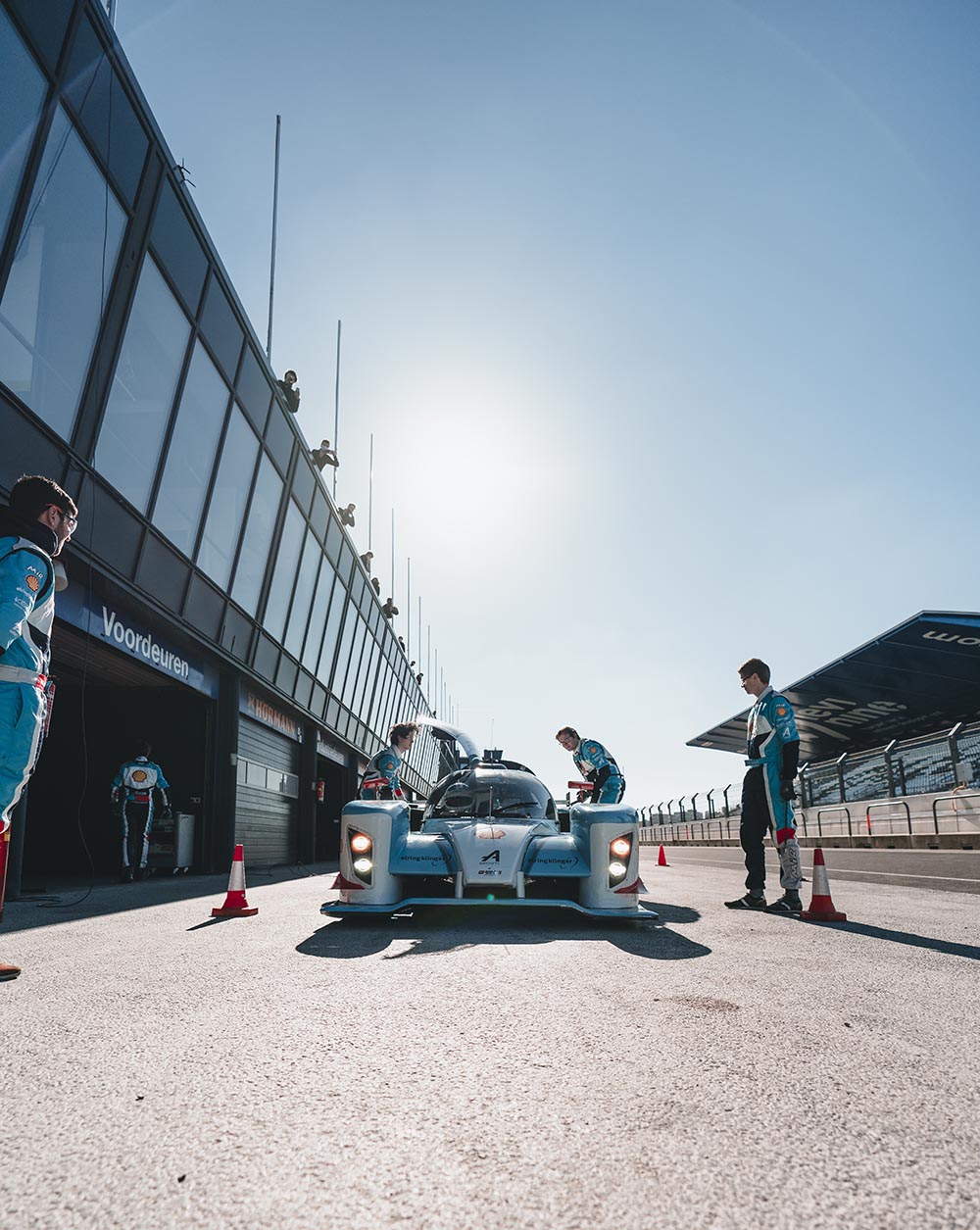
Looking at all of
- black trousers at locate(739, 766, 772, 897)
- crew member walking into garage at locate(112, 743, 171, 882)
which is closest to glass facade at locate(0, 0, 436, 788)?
crew member walking into garage at locate(112, 743, 171, 882)

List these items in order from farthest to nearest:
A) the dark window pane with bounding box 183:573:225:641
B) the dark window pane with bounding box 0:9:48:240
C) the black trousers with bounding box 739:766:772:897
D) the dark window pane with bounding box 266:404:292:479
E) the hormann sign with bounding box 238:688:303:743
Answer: the hormann sign with bounding box 238:688:303:743 < the dark window pane with bounding box 266:404:292:479 < the dark window pane with bounding box 183:573:225:641 < the dark window pane with bounding box 0:9:48:240 < the black trousers with bounding box 739:766:772:897

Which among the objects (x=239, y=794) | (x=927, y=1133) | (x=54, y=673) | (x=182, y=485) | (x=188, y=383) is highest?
(x=188, y=383)

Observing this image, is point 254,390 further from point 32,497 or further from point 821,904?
point 821,904

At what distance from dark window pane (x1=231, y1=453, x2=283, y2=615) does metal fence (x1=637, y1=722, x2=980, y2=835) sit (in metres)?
10.0

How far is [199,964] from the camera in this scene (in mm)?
3715

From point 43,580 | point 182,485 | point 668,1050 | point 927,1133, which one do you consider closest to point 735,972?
point 668,1050

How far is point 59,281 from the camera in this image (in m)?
7.84

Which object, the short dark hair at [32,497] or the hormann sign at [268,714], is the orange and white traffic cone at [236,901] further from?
the hormann sign at [268,714]

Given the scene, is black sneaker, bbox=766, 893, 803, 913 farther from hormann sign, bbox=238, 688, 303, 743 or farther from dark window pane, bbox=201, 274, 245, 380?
hormann sign, bbox=238, 688, 303, 743

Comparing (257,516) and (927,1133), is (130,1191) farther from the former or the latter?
(257,516)

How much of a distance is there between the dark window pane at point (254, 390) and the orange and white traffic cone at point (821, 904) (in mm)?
10624

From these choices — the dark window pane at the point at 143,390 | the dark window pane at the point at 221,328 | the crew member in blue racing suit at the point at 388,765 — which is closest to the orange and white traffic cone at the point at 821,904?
the crew member in blue racing suit at the point at 388,765

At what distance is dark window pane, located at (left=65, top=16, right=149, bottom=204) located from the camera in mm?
7680

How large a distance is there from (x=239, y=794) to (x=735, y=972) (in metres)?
12.2
